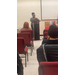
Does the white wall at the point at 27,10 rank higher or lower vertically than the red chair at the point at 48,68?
higher

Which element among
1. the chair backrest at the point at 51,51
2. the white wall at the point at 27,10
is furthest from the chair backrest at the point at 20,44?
the white wall at the point at 27,10

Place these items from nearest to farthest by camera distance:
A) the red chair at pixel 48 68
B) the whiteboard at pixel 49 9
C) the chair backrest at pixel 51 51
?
the red chair at pixel 48 68
the chair backrest at pixel 51 51
the whiteboard at pixel 49 9

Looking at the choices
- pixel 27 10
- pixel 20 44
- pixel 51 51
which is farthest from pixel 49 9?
pixel 51 51

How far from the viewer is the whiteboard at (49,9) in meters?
10.4

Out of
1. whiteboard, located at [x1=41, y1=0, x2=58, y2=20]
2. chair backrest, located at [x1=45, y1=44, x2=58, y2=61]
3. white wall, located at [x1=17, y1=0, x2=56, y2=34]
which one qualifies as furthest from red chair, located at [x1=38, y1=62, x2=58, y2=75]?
whiteboard, located at [x1=41, y1=0, x2=58, y2=20]

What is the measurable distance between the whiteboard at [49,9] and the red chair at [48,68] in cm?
952

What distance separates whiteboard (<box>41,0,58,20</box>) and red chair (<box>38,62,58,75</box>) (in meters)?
9.52

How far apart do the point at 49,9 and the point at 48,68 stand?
973cm

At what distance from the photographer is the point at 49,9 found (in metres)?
10.5

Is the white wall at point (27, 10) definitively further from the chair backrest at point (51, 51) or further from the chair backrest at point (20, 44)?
the chair backrest at point (51, 51)

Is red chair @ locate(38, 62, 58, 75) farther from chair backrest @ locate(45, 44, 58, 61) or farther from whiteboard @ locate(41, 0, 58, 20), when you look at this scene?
whiteboard @ locate(41, 0, 58, 20)

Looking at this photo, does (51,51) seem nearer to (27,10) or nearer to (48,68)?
(48,68)
